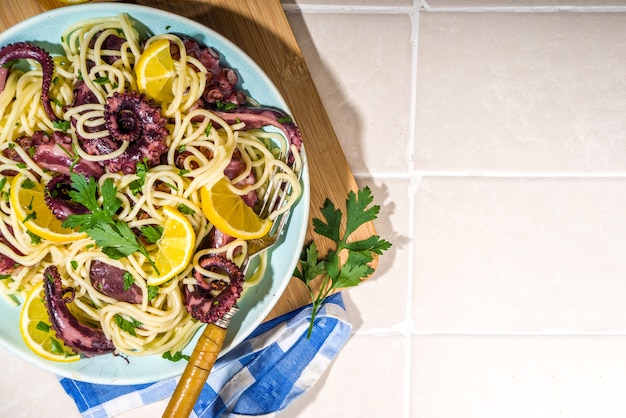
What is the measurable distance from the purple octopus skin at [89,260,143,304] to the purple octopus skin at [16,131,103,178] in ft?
0.88

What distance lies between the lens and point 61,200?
1.75m

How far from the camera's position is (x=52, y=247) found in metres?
1.83

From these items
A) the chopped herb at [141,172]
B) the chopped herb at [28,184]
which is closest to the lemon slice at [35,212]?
the chopped herb at [28,184]

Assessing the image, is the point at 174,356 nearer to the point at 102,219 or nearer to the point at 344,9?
the point at 102,219

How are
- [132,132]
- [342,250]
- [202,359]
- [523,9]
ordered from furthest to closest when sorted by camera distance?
[523,9], [342,250], [202,359], [132,132]

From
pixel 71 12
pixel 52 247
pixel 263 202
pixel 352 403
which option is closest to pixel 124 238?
pixel 52 247

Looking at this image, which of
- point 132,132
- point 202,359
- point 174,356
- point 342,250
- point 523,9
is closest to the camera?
point 132,132

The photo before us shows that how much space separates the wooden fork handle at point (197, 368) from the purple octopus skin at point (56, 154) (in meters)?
0.56

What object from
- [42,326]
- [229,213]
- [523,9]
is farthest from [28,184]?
[523,9]

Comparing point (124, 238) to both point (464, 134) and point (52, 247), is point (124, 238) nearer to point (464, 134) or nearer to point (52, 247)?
point (52, 247)

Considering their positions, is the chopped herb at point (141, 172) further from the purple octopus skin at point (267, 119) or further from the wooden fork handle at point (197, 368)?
the wooden fork handle at point (197, 368)

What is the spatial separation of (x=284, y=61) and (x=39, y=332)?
1099 millimetres

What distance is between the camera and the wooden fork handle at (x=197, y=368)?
5.84ft

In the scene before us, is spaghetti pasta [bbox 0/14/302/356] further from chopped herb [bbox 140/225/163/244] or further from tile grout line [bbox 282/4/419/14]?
tile grout line [bbox 282/4/419/14]
